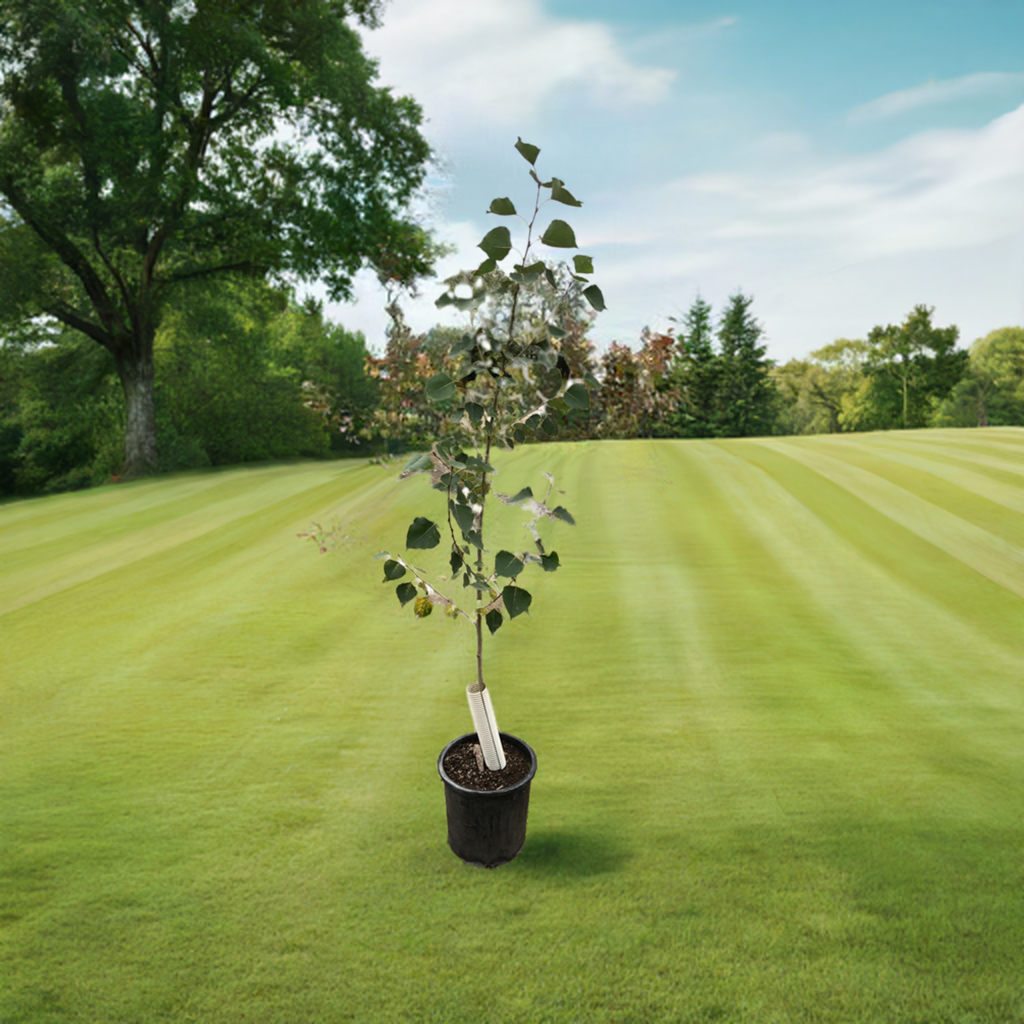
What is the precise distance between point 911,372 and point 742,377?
15650 millimetres

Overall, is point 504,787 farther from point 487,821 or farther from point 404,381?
point 404,381

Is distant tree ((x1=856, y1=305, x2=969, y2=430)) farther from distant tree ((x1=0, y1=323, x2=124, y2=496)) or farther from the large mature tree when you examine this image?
distant tree ((x1=0, y1=323, x2=124, y2=496))

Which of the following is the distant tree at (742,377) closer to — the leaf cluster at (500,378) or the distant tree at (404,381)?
the distant tree at (404,381)

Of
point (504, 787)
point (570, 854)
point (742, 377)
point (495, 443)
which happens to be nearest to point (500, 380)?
point (495, 443)

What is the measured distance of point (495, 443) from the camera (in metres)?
3.24


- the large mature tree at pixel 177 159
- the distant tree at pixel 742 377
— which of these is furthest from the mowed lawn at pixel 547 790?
the distant tree at pixel 742 377

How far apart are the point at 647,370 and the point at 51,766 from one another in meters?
9.84

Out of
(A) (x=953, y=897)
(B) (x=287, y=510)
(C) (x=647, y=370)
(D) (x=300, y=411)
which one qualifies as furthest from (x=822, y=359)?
(A) (x=953, y=897)

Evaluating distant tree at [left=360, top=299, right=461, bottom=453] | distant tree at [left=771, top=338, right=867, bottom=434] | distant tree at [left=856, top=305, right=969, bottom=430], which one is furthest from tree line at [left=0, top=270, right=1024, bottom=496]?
distant tree at [left=771, top=338, right=867, bottom=434]

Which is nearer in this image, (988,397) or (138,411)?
(138,411)

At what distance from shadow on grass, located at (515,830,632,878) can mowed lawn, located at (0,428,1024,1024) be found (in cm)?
2

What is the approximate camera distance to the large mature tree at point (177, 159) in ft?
46.8

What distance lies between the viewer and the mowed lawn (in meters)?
2.65

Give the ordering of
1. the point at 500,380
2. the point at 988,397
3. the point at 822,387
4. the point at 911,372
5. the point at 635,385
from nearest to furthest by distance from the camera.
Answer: the point at 500,380, the point at 635,385, the point at 988,397, the point at 911,372, the point at 822,387
